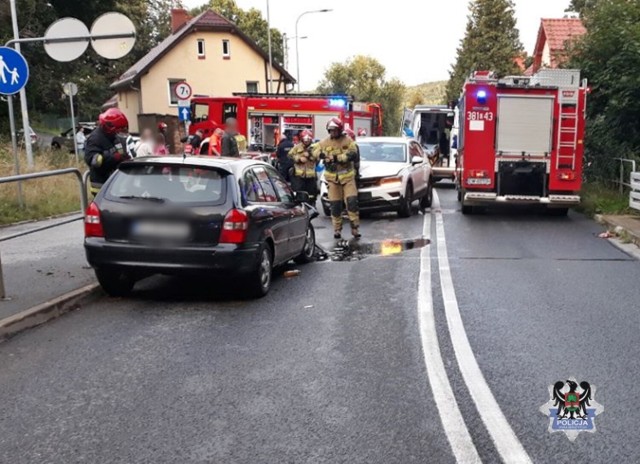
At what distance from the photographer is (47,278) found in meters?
8.01

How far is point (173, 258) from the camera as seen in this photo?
22.8 feet

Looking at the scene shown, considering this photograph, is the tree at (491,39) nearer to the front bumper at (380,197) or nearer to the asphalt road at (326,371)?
the front bumper at (380,197)

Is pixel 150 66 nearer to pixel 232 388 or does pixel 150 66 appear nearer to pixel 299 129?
pixel 299 129

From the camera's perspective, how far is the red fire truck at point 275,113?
78.1 feet

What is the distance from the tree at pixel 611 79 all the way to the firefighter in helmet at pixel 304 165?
23.0ft

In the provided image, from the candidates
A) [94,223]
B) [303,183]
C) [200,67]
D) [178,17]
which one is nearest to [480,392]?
[94,223]

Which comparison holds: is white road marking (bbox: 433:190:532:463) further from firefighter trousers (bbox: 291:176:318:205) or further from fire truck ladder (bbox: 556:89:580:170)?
fire truck ladder (bbox: 556:89:580:170)

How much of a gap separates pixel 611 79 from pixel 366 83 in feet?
207

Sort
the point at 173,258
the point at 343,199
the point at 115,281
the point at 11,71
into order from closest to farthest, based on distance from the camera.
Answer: the point at 173,258 → the point at 115,281 → the point at 11,71 → the point at 343,199

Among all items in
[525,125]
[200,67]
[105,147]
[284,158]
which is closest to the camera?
[105,147]

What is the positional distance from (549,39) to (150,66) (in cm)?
2513

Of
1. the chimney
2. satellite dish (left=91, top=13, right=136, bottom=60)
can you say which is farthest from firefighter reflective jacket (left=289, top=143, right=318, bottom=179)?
the chimney

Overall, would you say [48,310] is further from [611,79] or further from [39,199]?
[611,79]

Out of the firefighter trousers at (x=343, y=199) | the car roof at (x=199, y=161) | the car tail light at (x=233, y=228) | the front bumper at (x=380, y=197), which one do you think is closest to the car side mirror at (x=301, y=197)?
the car roof at (x=199, y=161)
